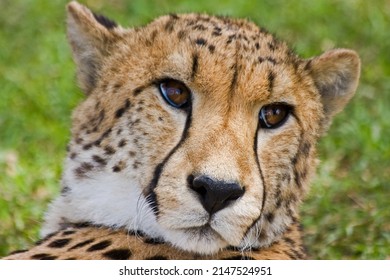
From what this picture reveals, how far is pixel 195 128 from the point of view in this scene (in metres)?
3.40

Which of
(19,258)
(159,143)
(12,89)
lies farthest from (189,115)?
(12,89)

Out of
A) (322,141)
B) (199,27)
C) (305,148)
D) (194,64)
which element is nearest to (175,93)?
(194,64)

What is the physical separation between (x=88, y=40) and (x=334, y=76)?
960mm

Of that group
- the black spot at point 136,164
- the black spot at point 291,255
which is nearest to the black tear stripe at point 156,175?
the black spot at point 136,164

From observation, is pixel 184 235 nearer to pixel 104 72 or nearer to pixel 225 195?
pixel 225 195

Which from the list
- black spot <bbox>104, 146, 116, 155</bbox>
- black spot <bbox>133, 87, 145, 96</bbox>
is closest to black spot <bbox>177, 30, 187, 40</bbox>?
black spot <bbox>133, 87, 145, 96</bbox>

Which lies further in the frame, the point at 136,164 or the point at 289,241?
the point at 289,241

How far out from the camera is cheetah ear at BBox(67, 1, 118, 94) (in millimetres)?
3873

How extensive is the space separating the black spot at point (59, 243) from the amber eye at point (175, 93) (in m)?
0.61

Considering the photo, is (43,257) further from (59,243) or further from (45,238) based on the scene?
(45,238)

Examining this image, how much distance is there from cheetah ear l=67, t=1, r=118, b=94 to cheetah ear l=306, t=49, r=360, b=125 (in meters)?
0.78

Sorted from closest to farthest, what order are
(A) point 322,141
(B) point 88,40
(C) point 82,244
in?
(C) point 82,244 → (B) point 88,40 → (A) point 322,141

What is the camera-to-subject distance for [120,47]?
383 cm

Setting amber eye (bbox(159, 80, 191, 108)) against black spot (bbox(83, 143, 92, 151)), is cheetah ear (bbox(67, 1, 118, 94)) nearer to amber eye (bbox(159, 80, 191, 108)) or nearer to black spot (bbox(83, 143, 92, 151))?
black spot (bbox(83, 143, 92, 151))
